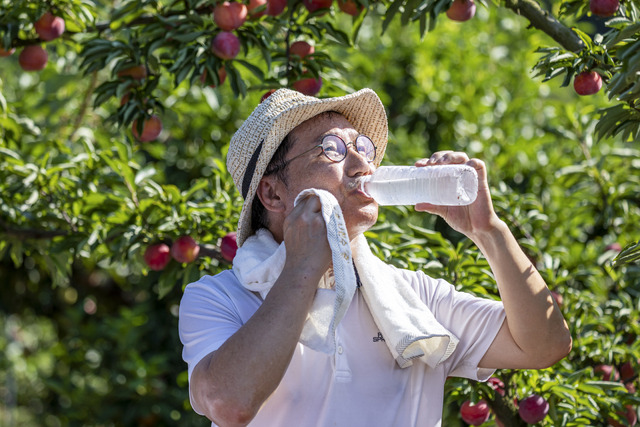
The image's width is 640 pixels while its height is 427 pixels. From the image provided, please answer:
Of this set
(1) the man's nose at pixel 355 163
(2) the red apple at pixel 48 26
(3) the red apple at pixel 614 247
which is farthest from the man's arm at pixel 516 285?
(2) the red apple at pixel 48 26

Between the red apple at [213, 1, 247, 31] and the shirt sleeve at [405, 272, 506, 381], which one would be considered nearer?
the shirt sleeve at [405, 272, 506, 381]

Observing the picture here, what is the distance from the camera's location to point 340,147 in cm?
183

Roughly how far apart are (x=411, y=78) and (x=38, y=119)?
210cm

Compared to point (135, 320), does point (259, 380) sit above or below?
above

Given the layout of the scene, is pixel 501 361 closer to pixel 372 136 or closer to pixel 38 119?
pixel 372 136

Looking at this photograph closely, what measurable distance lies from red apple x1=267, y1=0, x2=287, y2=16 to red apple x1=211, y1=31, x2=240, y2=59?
0.77 feet

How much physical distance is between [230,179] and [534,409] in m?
1.34

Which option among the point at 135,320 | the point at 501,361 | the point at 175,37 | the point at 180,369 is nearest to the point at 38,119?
the point at 135,320

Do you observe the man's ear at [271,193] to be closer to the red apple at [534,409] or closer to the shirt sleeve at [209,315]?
the shirt sleeve at [209,315]

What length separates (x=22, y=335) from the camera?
6.83 meters

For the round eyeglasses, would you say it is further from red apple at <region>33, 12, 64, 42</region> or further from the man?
red apple at <region>33, 12, 64, 42</region>

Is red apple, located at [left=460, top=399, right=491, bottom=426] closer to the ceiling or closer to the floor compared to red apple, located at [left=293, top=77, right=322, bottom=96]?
closer to the floor

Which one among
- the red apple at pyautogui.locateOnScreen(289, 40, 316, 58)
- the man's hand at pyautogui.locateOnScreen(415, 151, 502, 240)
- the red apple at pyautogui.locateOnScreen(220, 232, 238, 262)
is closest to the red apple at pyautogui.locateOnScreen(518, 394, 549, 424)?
the man's hand at pyautogui.locateOnScreen(415, 151, 502, 240)

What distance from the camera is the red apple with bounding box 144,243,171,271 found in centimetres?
268
